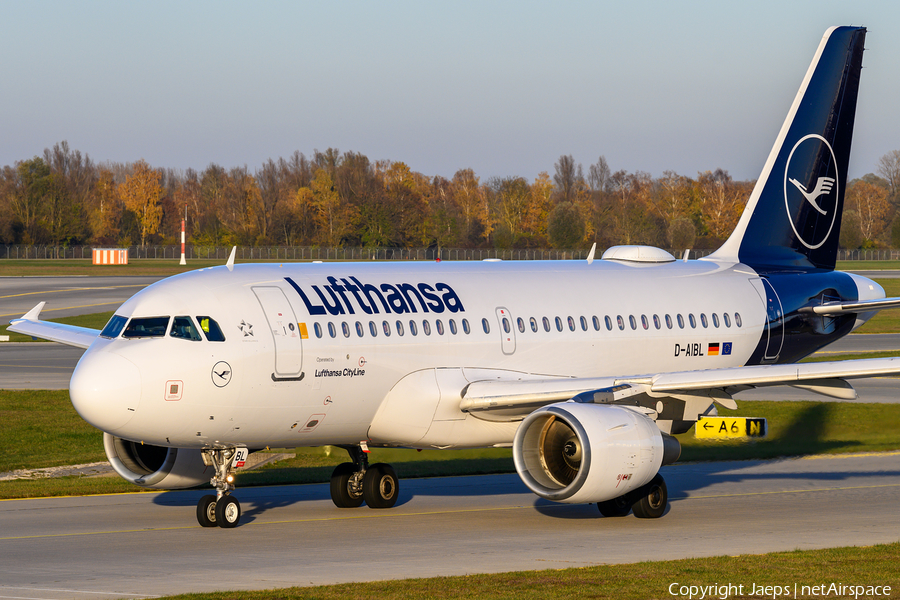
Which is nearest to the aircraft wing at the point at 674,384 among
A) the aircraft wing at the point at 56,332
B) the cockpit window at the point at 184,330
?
the cockpit window at the point at 184,330

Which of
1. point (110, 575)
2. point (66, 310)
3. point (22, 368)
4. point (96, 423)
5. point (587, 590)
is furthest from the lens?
point (66, 310)

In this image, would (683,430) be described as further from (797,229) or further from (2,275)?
(2,275)

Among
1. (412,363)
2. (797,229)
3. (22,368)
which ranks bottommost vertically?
(22,368)

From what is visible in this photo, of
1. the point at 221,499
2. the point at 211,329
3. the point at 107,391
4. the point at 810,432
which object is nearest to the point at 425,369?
the point at 211,329

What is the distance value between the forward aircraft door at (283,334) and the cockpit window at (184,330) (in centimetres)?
128

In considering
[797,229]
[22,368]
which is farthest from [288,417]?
[22,368]

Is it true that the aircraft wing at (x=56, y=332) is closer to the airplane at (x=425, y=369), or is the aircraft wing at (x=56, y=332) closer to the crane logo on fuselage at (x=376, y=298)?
the airplane at (x=425, y=369)

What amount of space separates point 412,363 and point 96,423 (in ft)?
19.2

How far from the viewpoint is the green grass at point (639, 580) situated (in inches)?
598

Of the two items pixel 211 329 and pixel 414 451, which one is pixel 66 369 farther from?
pixel 211 329

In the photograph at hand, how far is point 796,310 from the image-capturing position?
2884 centimetres


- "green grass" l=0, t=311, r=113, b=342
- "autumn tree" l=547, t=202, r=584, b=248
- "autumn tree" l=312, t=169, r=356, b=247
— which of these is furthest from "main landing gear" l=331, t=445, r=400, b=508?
"autumn tree" l=312, t=169, r=356, b=247

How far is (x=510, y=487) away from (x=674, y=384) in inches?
258

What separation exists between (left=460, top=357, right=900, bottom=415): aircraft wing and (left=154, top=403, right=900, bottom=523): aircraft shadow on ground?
2632mm
